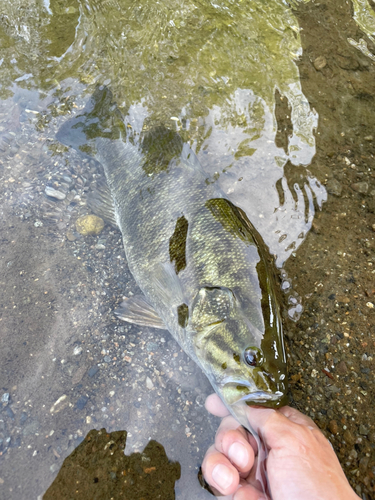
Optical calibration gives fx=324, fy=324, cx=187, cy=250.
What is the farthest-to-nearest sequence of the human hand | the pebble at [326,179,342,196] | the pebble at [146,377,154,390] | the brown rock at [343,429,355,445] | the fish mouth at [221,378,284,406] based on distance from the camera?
the pebble at [326,179,342,196] → the pebble at [146,377,154,390] → the brown rock at [343,429,355,445] → the fish mouth at [221,378,284,406] → the human hand

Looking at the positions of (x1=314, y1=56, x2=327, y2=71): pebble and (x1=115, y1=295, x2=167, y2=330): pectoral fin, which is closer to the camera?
(x1=115, y1=295, x2=167, y2=330): pectoral fin

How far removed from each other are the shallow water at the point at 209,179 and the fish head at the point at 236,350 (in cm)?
49

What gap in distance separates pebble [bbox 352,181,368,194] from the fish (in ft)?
4.04

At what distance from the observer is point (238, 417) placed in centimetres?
224

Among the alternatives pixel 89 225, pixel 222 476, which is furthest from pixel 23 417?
pixel 89 225

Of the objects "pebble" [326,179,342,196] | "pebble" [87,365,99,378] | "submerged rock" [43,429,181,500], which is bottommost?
"submerged rock" [43,429,181,500]

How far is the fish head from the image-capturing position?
214 cm

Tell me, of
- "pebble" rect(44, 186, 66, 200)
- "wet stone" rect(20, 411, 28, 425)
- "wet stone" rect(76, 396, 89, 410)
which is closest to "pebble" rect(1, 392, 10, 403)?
"wet stone" rect(20, 411, 28, 425)

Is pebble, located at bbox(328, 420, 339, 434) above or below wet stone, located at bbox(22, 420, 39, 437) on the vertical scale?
above

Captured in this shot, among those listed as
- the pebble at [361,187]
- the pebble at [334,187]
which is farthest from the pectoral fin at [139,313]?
the pebble at [361,187]

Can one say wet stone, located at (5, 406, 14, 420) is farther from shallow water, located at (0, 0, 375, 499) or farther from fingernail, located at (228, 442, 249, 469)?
fingernail, located at (228, 442, 249, 469)

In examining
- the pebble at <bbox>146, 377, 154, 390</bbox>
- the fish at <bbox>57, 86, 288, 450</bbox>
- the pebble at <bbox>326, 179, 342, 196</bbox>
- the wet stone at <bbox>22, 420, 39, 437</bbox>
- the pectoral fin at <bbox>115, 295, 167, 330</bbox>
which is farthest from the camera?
the pebble at <bbox>326, 179, 342, 196</bbox>

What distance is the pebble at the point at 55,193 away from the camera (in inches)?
144

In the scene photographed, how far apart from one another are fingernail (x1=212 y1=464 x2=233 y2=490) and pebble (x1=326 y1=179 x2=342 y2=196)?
269cm
